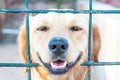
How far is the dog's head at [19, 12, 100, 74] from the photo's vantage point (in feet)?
8.91

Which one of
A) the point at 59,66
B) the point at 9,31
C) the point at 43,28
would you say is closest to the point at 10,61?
the point at 9,31

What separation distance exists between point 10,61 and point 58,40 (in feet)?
11.9

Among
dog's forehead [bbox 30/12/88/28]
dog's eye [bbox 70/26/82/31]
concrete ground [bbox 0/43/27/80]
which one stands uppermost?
dog's forehead [bbox 30/12/88/28]

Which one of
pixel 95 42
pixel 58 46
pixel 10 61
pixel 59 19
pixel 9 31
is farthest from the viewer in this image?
pixel 9 31

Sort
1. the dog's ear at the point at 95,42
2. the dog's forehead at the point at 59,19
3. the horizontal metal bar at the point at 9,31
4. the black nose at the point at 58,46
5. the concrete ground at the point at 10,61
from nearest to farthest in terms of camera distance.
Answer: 1. the black nose at the point at 58,46
2. the dog's forehead at the point at 59,19
3. the dog's ear at the point at 95,42
4. the concrete ground at the point at 10,61
5. the horizontal metal bar at the point at 9,31

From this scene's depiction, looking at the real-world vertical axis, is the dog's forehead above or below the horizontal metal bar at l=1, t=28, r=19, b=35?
below

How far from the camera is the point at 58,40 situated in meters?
2.70

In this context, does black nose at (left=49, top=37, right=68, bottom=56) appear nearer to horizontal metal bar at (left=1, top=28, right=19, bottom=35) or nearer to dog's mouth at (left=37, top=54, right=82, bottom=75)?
dog's mouth at (left=37, top=54, right=82, bottom=75)

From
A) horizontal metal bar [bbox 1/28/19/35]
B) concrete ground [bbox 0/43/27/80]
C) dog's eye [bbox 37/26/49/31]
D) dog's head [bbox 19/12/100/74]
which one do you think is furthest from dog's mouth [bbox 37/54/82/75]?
horizontal metal bar [bbox 1/28/19/35]

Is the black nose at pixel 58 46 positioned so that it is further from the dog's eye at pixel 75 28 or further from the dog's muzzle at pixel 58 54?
the dog's eye at pixel 75 28

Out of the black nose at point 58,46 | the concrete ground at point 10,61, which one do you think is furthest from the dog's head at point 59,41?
the concrete ground at point 10,61

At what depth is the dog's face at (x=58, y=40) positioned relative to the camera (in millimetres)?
2711

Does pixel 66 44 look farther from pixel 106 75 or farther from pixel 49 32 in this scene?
pixel 106 75

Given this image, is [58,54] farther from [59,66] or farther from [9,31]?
[9,31]
